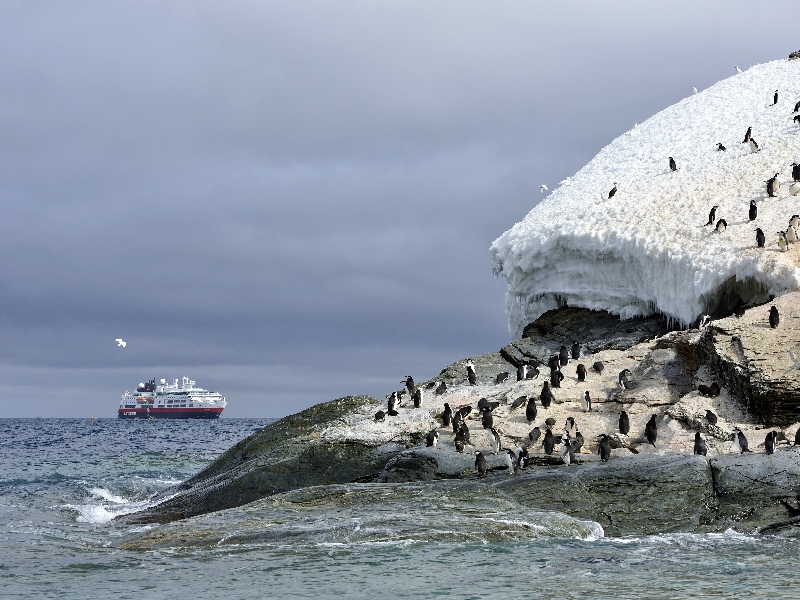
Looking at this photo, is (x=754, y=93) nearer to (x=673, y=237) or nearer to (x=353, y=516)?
(x=673, y=237)

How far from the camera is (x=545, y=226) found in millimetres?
36125

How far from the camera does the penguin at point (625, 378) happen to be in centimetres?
2359

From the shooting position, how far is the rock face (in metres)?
21.5

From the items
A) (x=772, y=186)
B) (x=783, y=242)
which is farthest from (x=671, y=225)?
(x=783, y=242)

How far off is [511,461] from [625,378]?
16.5 feet

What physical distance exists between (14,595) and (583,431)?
12854mm

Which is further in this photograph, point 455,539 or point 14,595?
point 455,539

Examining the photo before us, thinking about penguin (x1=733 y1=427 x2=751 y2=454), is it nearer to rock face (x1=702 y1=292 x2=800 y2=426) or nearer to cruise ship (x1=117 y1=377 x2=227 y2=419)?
rock face (x1=702 y1=292 x2=800 y2=426)

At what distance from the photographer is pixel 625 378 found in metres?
23.8

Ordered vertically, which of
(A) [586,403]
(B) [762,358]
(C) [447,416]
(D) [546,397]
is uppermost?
(B) [762,358]

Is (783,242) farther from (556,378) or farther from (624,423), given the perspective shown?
(624,423)

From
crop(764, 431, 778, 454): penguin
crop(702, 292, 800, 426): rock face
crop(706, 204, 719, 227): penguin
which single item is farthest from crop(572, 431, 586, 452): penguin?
crop(706, 204, 719, 227): penguin

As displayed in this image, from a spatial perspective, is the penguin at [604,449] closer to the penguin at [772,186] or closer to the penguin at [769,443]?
the penguin at [769,443]

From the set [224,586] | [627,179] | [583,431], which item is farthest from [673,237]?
[224,586]
